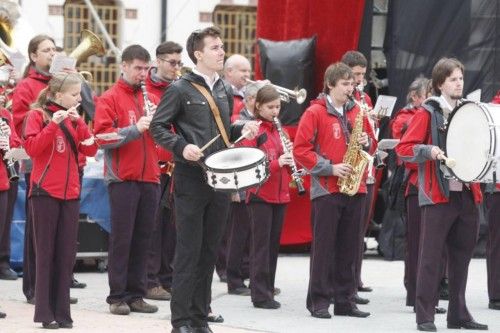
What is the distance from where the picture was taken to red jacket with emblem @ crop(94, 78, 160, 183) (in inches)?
454

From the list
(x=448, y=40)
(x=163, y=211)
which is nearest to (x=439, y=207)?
(x=163, y=211)

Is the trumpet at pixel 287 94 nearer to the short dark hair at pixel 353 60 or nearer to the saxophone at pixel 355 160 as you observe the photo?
the short dark hair at pixel 353 60

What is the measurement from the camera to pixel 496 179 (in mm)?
10414

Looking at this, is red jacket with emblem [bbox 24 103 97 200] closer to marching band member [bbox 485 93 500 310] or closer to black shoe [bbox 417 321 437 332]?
black shoe [bbox 417 321 437 332]

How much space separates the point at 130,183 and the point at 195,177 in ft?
5.44

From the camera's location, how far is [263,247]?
12.4 meters

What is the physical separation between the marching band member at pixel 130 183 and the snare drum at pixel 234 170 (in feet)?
6.01

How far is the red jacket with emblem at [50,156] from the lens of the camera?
1061 cm

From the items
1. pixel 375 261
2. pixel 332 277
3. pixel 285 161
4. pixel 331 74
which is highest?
pixel 331 74

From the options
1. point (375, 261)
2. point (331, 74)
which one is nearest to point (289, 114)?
point (375, 261)

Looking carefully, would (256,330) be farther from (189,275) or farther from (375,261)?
(375,261)

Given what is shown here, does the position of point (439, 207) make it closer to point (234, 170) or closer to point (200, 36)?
point (234, 170)

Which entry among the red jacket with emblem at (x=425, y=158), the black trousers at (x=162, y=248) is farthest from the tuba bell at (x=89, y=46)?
the red jacket with emblem at (x=425, y=158)

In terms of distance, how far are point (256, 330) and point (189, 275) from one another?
110 cm
